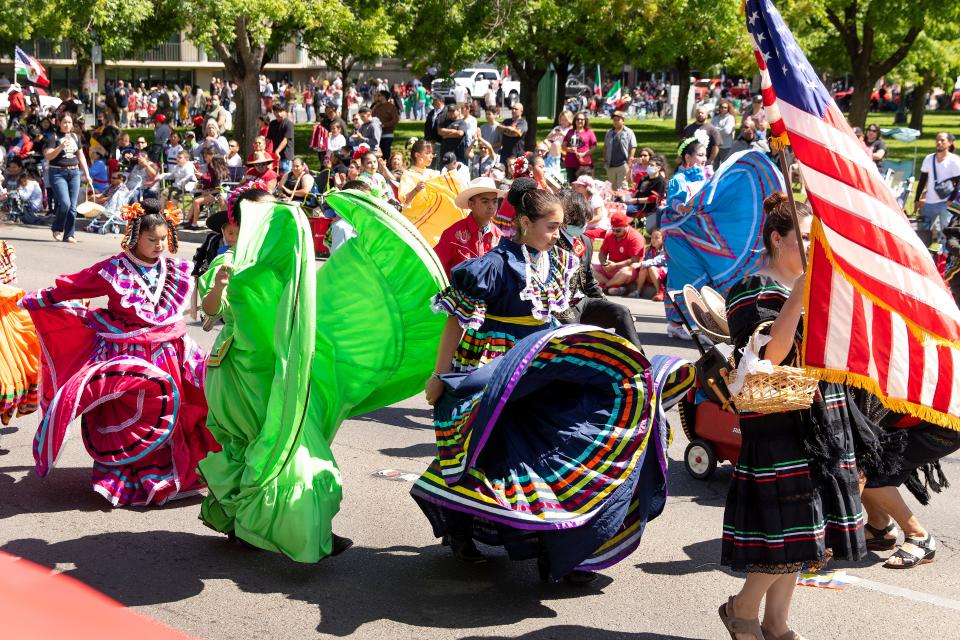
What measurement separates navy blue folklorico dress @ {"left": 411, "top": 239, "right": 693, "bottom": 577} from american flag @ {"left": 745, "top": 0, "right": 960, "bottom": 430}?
1022 mm

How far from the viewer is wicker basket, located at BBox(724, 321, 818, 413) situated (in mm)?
4609

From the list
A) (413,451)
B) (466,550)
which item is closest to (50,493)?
(413,451)

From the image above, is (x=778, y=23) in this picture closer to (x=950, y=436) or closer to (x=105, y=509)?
(x=950, y=436)

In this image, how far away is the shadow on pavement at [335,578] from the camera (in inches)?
216

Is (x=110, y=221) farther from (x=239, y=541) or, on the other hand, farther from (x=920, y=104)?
(x=920, y=104)

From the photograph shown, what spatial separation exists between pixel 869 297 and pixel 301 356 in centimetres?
244

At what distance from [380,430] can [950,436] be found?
159 inches

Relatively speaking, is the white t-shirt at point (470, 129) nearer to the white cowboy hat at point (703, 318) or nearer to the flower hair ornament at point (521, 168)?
the flower hair ornament at point (521, 168)

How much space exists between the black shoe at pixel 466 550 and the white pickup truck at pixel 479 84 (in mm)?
38908

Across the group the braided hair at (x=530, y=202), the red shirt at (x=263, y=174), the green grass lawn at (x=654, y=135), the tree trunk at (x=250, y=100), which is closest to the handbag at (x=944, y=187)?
the green grass lawn at (x=654, y=135)

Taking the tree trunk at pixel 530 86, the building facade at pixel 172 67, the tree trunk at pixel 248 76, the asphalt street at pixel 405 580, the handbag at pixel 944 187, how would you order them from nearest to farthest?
the asphalt street at pixel 405 580
the handbag at pixel 944 187
the tree trunk at pixel 248 76
the tree trunk at pixel 530 86
the building facade at pixel 172 67

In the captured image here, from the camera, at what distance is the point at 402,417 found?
9.11 m

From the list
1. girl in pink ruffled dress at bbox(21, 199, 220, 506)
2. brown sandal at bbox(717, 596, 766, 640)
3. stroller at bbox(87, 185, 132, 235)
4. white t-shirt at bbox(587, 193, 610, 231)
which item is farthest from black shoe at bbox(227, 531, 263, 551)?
stroller at bbox(87, 185, 132, 235)

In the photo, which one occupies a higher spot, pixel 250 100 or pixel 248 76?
pixel 248 76
